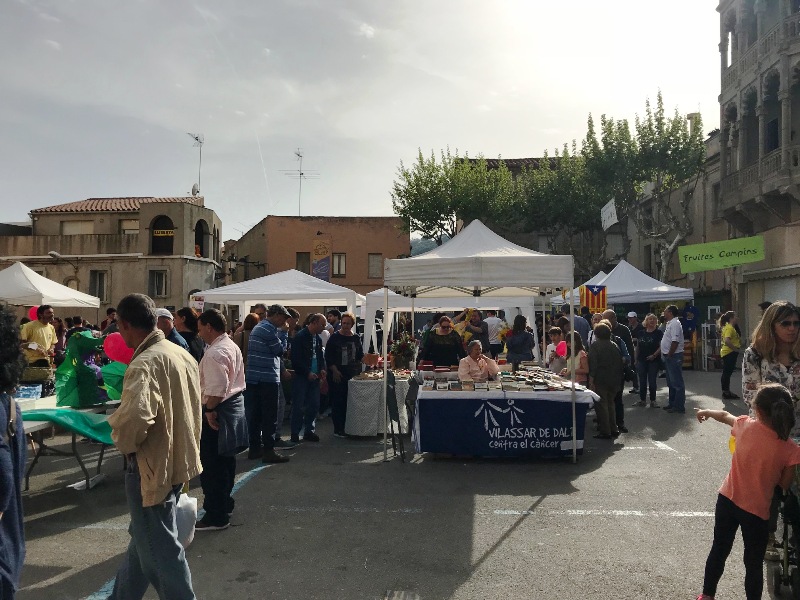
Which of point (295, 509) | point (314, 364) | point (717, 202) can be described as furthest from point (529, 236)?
point (295, 509)

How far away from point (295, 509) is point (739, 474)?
370 centimetres

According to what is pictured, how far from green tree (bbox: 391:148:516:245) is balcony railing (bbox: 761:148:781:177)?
1458cm

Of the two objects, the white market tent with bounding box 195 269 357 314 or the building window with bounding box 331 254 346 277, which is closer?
the white market tent with bounding box 195 269 357 314

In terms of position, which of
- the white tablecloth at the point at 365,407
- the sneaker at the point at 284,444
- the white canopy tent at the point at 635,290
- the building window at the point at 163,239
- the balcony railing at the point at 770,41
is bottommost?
the sneaker at the point at 284,444

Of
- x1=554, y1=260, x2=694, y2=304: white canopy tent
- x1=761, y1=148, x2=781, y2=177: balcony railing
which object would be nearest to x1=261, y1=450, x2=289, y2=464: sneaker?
x1=554, y1=260, x2=694, y2=304: white canopy tent

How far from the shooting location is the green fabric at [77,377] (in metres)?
6.25

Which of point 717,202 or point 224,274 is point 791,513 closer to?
point 717,202

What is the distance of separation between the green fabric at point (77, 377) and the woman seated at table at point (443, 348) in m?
4.99

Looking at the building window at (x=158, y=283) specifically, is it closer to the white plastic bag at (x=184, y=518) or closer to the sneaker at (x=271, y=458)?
the sneaker at (x=271, y=458)

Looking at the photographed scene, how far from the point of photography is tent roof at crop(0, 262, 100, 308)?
13578mm

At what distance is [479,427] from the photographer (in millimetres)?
7637

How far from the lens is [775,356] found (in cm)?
418

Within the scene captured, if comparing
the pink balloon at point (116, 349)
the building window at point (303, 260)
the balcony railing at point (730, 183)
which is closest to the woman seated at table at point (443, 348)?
the pink balloon at point (116, 349)

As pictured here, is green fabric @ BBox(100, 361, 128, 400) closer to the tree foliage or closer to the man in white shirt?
the man in white shirt
